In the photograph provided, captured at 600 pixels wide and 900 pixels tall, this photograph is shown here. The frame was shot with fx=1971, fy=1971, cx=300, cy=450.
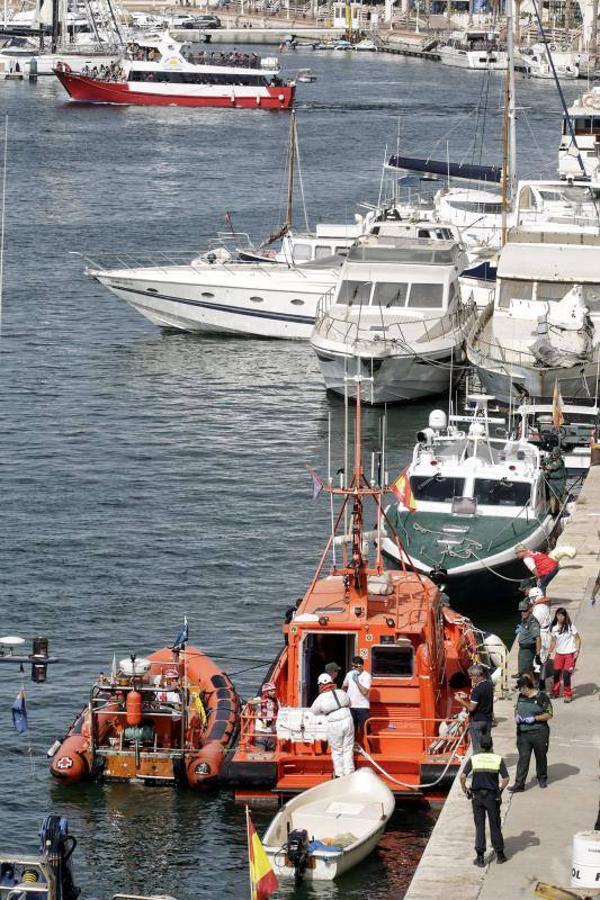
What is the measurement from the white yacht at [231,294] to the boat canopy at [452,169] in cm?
2480

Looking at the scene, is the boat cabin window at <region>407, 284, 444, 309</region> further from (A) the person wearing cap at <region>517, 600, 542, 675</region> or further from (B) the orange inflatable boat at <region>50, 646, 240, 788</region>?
(A) the person wearing cap at <region>517, 600, 542, 675</region>

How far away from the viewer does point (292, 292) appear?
2329 inches

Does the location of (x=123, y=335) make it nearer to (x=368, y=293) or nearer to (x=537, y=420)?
(x=368, y=293)

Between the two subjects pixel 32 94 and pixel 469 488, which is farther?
pixel 32 94

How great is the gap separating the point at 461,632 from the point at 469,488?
17.7ft

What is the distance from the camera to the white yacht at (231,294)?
194ft

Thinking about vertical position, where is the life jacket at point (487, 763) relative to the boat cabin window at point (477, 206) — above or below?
below

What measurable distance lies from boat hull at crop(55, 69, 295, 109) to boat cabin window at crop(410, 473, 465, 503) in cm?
11651

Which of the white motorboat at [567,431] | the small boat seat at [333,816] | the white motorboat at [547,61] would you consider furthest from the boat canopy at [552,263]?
the white motorboat at [547,61]

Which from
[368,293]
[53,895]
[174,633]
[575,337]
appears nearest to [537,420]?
[575,337]

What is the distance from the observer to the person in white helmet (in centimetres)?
2668

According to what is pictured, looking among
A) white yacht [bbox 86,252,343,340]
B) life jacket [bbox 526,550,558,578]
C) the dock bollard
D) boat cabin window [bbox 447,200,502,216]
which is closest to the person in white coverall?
the dock bollard

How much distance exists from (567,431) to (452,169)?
44098 mm

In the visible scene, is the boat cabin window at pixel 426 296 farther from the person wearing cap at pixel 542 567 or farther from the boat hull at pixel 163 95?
the boat hull at pixel 163 95
